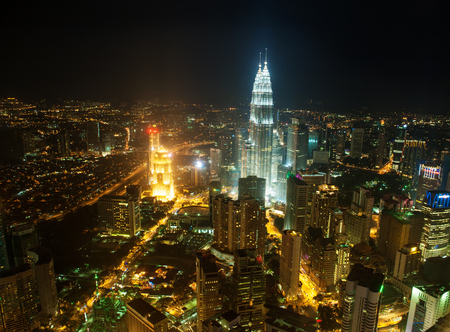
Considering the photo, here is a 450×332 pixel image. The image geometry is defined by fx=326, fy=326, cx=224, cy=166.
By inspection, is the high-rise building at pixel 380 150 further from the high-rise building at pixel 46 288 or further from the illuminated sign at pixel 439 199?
the high-rise building at pixel 46 288

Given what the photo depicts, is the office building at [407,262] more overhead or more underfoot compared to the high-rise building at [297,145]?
more underfoot

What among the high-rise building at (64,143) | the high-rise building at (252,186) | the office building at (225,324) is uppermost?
the high-rise building at (64,143)

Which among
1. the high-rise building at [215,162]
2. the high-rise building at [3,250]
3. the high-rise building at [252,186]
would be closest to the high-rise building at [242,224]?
the high-rise building at [252,186]

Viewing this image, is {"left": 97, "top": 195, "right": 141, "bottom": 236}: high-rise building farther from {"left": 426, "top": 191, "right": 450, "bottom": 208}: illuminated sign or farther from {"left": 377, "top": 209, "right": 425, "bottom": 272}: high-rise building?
{"left": 426, "top": 191, "right": 450, "bottom": 208}: illuminated sign

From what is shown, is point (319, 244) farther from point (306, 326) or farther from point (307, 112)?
point (307, 112)

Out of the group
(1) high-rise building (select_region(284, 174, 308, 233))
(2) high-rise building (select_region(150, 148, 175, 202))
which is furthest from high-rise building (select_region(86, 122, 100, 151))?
(1) high-rise building (select_region(284, 174, 308, 233))

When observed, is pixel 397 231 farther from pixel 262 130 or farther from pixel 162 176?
pixel 162 176
